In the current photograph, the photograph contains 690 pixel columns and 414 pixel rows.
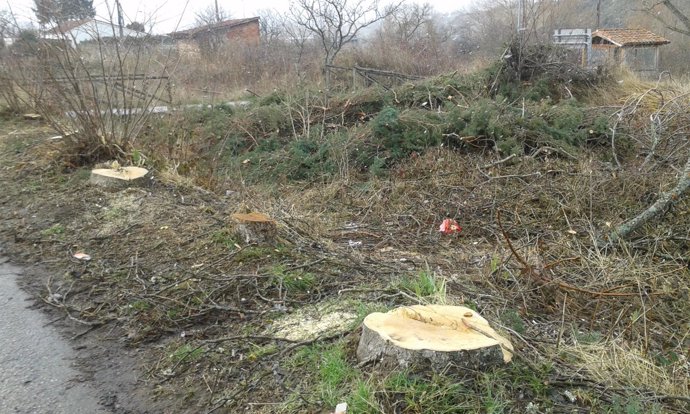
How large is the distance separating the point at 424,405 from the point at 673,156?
576 cm

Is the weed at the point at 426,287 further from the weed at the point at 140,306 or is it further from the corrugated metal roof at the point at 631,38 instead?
the corrugated metal roof at the point at 631,38

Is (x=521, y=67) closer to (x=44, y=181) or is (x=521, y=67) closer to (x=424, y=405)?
(x=44, y=181)

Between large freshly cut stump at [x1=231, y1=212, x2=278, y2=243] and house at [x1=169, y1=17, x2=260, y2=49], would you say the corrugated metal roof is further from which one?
large freshly cut stump at [x1=231, y1=212, x2=278, y2=243]

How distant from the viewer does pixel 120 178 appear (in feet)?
19.0

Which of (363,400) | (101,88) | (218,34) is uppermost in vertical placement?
(218,34)

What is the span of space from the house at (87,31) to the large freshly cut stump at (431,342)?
5.78 meters

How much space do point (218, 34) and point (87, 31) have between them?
801 inches

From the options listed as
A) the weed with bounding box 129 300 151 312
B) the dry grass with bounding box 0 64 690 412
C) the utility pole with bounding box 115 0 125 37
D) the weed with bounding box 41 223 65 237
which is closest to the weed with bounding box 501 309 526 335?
the dry grass with bounding box 0 64 690 412

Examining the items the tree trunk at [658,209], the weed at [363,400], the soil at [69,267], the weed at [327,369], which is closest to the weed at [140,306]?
the soil at [69,267]

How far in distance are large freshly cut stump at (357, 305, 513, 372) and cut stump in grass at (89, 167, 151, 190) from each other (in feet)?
14.0

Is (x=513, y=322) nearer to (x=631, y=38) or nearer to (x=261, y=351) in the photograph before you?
(x=261, y=351)

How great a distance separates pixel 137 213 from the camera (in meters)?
5.04

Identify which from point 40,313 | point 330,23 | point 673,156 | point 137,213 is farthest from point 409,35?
point 40,313

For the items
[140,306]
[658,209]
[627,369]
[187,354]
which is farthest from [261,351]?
[658,209]
